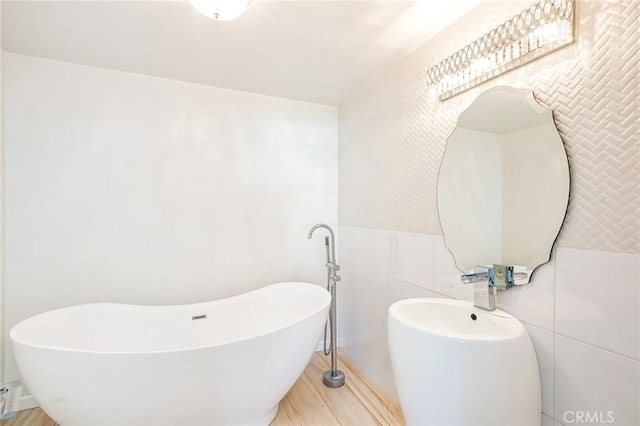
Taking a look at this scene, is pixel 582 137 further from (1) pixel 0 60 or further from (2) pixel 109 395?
(1) pixel 0 60

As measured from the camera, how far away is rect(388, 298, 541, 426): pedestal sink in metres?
1.05

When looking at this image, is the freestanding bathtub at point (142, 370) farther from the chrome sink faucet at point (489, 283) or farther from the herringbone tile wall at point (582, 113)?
the herringbone tile wall at point (582, 113)

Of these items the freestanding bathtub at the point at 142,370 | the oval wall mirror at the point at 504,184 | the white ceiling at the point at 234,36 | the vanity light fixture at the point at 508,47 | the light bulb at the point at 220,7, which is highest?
the white ceiling at the point at 234,36

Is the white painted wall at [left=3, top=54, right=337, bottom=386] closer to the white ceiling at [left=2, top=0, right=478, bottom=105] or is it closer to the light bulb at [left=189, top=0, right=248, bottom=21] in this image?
the white ceiling at [left=2, top=0, right=478, bottom=105]

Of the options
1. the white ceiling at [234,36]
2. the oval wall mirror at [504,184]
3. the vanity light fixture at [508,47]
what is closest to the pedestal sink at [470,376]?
the oval wall mirror at [504,184]

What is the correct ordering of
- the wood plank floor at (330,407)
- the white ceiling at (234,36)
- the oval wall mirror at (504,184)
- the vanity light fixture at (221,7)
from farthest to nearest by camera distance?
1. the wood plank floor at (330,407)
2. the white ceiling at (234,36)
3. the vanity light fixture at (221,7)
4. the oval wall mirror at (504,184)

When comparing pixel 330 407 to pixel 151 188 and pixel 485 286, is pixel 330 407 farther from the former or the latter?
pixel 151 188

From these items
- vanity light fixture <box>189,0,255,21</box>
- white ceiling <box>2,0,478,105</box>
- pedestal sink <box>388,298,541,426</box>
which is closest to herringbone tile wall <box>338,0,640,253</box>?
white ceiling <box>2,0,478,105</box>

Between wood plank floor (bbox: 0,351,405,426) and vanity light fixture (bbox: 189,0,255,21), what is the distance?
2.21 meters

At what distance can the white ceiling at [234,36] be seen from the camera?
149 centimetres

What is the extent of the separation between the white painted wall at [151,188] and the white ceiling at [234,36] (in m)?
0.24

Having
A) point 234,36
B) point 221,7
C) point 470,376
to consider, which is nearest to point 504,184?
point 470,376

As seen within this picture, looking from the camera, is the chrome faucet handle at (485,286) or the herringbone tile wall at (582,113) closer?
the herringbone tile wall at (582,113)

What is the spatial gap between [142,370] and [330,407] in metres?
1.19
